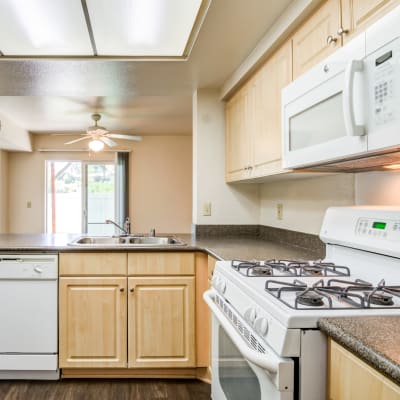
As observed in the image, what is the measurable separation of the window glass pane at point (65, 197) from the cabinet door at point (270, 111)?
15.1ft

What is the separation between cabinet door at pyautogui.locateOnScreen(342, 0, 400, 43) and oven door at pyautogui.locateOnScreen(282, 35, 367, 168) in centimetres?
13

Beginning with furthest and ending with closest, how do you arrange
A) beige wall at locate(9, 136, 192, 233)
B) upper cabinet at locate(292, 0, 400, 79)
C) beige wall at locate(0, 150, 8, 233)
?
beige wall at locate(9, 136, 192, 233) → beige wall at locate(0, 150, 8, 233) → upper cabinet at locate(292, 0, 400, 79)

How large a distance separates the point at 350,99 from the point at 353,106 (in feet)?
0.07

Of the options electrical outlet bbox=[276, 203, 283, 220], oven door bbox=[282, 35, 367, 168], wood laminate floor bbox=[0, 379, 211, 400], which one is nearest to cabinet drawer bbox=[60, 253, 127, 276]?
wood laminate floor bbox=[0, 379, 211, 400]

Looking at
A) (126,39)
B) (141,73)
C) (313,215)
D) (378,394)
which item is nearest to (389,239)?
(378,394)

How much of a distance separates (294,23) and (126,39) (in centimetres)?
100

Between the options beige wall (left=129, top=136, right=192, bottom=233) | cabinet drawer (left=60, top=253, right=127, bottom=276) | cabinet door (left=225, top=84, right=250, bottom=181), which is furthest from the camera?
beige wall (left=129, top=136, right=192, bottom=233)

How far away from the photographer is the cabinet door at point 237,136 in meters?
2.63

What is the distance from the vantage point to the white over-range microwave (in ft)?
3.31

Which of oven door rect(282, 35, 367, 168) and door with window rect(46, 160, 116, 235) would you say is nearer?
oven door rect(282, 35, 367, 168)

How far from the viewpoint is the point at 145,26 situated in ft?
7.14

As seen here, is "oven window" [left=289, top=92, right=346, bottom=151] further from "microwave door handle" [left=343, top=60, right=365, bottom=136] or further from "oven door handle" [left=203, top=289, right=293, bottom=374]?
"oven door handle" [left=203, top=289, right=293, bottom=374]

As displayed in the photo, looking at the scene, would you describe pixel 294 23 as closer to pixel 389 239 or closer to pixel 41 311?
pixel 389 239

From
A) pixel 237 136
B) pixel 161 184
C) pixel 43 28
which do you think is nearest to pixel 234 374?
pixel 237 136
